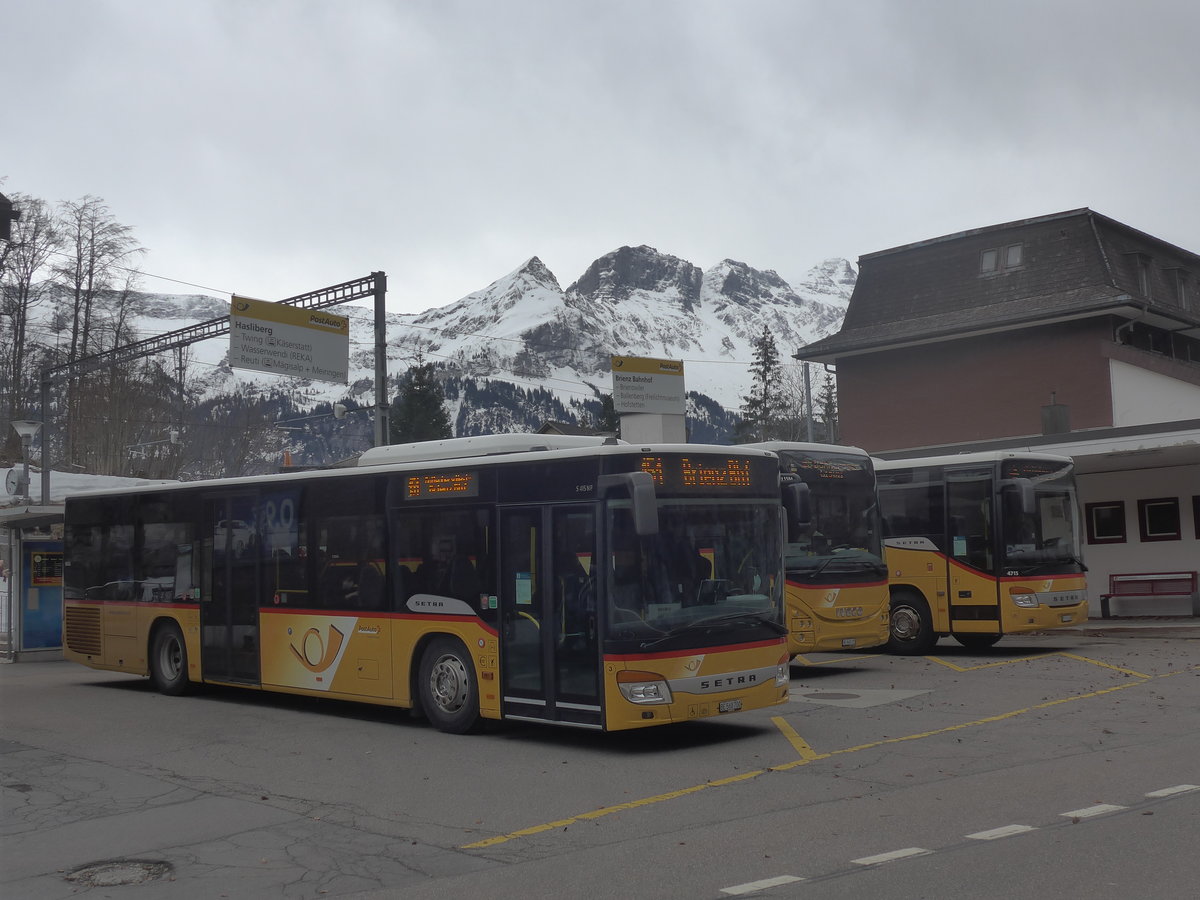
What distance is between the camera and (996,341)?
34.4 meters

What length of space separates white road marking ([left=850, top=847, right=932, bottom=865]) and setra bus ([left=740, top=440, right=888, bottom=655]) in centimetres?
917

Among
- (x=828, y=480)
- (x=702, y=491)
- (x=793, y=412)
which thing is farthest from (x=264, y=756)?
(x=793, y=412)

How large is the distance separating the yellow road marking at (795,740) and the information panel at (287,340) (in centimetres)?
1126

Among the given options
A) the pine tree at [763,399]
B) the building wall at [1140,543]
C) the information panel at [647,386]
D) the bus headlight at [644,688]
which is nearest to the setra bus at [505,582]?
the bus headlight at [644,688]

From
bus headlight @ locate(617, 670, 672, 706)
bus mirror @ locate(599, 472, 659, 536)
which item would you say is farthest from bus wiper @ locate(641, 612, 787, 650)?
bus mirror @ locate(599, 472, 659, 536)

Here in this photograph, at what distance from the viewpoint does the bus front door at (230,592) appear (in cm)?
1505

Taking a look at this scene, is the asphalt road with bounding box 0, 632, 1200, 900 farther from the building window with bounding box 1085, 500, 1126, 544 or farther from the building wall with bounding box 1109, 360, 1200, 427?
the building wall with bounding box 1109, 360, 1200, 427

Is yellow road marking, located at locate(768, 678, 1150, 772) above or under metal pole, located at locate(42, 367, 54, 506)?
under

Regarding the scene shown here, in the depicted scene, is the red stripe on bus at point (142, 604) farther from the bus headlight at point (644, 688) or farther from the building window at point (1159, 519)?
the building window at point (1159, 519)

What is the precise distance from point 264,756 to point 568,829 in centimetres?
442

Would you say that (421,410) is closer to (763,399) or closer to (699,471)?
(763,399)

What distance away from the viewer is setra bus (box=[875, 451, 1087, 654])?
18.8m

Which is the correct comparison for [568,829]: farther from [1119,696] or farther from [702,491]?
[1119,696]

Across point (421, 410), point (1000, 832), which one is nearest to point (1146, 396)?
point (1000, 832)
